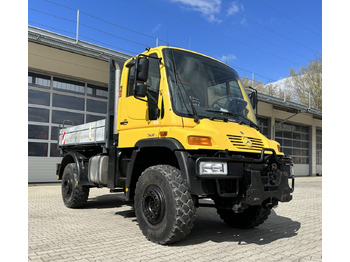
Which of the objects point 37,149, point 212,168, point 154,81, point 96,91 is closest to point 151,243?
point 212,168

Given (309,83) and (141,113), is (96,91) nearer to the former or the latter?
(141,113)

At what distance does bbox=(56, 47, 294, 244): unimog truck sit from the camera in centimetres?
398

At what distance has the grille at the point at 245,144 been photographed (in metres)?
4.25

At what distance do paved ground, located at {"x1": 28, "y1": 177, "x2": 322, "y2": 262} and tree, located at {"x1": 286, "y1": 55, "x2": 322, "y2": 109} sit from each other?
24334 millimetres

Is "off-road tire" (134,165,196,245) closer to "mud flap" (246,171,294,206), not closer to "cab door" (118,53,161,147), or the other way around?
"cab door" (118,53,161,147)

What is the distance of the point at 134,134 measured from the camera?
499 centimetres

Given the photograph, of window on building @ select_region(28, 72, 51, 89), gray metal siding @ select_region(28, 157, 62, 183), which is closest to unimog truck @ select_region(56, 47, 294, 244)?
gray metal siding @ select_region(28, 157, 62, 183)

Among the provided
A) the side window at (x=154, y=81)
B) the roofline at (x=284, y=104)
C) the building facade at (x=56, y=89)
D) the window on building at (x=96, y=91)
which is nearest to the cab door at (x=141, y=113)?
the side window at (x=154, y=81)

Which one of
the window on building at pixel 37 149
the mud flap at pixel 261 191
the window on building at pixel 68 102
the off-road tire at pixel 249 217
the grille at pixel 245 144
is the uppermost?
the window on building at pixel 68 102

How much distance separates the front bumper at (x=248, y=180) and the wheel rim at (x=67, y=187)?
4.24 metres

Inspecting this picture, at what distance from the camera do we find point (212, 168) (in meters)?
3.88

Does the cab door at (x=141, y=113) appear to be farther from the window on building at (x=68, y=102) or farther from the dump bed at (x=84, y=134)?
the window on building at (x=68, y=102)

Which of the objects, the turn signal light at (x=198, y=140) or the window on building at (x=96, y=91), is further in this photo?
the window on building at (x=96, y=91)

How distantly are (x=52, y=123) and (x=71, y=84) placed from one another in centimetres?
192
